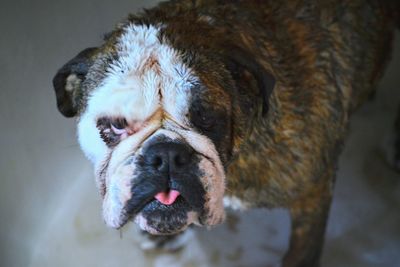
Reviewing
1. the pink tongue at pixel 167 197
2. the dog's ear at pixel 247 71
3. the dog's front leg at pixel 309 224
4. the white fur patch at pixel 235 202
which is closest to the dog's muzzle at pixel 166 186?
the pink tongue at pixel 167 197

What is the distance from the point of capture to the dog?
1.13 metres

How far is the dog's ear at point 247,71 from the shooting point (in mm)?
1219

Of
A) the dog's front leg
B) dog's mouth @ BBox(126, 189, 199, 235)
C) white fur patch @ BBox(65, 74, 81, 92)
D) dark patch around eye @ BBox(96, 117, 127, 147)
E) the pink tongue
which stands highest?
white fur patch @ BBox(65, 74, 81, 92)

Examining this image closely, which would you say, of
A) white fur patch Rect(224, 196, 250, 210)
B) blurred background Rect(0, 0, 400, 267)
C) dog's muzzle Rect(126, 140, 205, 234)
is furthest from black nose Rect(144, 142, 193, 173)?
blurred background Rect(0, 0, 400, 267)

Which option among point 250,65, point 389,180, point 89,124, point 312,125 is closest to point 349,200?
point 389,180

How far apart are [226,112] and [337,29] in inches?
19.2

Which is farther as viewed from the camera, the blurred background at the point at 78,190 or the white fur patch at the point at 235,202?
the blurred background at the point at 78,190

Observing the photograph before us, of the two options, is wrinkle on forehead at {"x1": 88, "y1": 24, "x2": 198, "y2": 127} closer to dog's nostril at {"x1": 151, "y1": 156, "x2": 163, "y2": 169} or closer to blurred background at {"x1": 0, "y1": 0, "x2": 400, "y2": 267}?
dog's nostril at {"x1": 151, "y1": 156, "x2": 163, "y2": 169}

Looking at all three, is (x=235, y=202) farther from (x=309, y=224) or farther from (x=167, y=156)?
(x=167, y=156)

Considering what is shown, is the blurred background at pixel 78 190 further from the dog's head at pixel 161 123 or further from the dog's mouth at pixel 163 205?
the dog's mouth at pixel 163 205

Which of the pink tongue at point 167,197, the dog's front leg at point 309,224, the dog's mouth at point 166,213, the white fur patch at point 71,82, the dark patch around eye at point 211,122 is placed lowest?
the dog's front leg at point 309,224

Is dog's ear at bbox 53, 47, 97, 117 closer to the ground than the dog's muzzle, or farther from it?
farther from it

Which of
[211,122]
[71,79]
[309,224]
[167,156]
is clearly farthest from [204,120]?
[309,224]

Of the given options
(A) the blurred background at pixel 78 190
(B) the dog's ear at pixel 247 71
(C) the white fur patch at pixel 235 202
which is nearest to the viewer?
(B) the dog's ear at pixel 247 71
